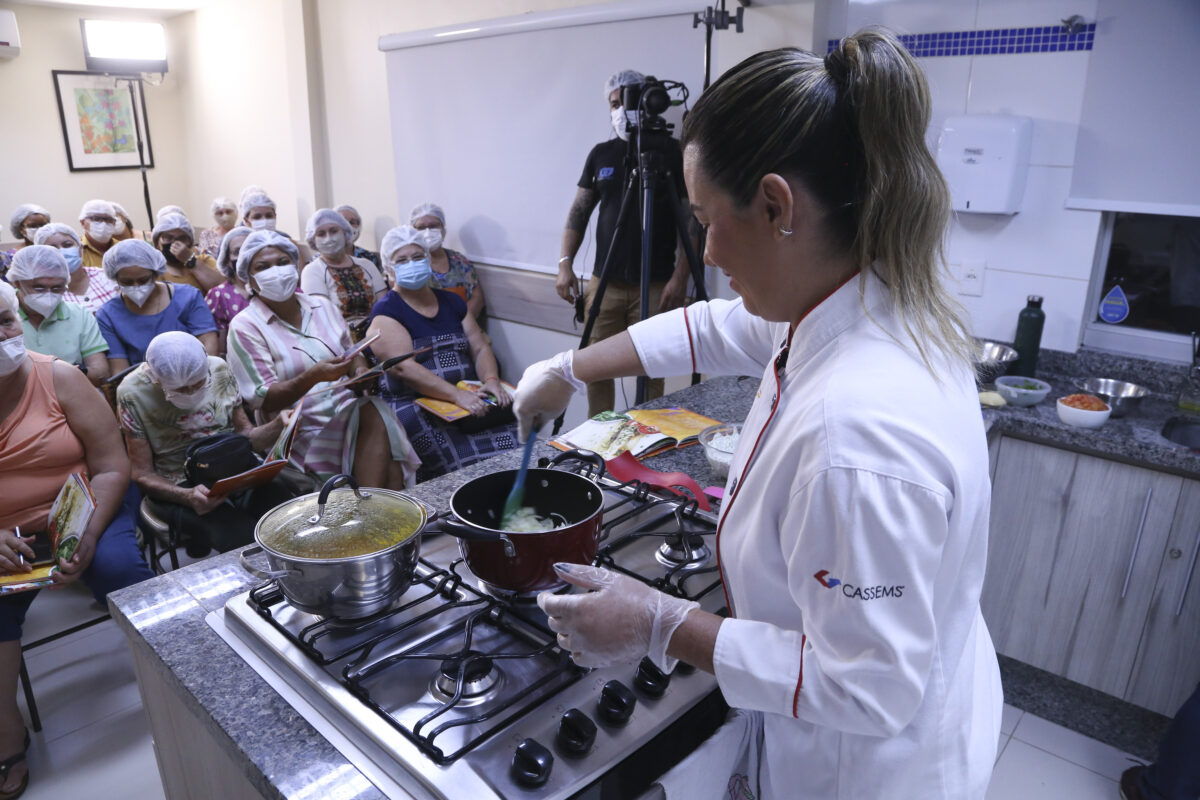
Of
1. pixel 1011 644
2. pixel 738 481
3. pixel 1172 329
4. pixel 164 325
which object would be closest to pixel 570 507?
pixel 738 481

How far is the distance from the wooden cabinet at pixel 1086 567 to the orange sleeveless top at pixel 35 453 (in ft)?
8.20

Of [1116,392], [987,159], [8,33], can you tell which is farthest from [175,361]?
[8,33]

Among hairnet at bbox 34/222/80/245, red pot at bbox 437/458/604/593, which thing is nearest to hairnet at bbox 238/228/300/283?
hairnet at bbox 34/222/80/245

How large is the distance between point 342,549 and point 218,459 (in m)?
1.42

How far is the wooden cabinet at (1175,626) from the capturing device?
1854 millimetres

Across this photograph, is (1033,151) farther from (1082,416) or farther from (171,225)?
(171,225)

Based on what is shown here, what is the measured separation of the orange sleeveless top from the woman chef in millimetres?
1868

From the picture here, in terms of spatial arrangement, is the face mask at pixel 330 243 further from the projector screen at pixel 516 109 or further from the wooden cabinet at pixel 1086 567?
the wooden cabinet at pixel 1086 567

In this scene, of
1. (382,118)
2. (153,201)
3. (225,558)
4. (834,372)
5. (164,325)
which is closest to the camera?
(834,372)

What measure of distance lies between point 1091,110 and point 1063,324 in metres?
0.60

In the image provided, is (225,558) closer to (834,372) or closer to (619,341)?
(619,341)

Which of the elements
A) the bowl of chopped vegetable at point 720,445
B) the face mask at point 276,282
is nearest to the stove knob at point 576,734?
the bowl of chopped vegetable at point 720,445

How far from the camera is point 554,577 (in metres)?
0.94

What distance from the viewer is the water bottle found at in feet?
7.54
